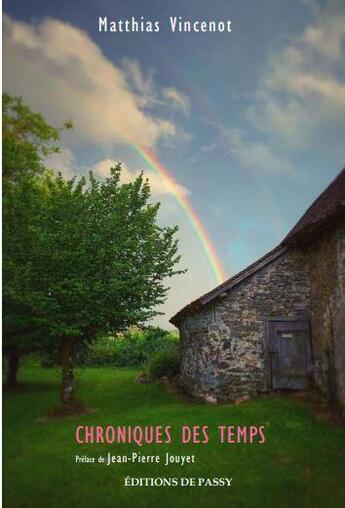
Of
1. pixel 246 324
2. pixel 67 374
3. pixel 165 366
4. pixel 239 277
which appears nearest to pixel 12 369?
pixel 165 366

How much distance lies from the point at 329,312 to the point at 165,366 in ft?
Answer: 34.5

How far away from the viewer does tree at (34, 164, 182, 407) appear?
36.7 feet

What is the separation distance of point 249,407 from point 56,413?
5238 mm

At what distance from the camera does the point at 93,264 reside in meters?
11.7

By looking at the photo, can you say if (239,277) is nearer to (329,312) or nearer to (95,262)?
(329,312)

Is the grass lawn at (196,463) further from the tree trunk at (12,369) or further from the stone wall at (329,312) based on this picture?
the tree trunk at (12,369)

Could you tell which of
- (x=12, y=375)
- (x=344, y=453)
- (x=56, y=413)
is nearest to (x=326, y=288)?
(x=344, y=453)

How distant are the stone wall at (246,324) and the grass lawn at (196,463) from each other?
Answer: 862 mm

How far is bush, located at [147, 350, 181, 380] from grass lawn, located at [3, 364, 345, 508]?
7.52m

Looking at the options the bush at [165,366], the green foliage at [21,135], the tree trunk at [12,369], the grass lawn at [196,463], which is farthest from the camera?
the bush at [165,366]

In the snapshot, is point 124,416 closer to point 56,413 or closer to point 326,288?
point 56,413

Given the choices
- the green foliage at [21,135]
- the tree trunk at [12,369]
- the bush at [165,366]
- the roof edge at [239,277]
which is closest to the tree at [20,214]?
the green foliage at [21,135]

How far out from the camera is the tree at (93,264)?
11.2 metres

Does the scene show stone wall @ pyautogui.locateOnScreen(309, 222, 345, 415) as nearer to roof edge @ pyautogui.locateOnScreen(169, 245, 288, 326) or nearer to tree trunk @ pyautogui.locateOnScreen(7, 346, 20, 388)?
roof edge @ pyautogui.locateOnScreen(169, 245, 288, 326)
